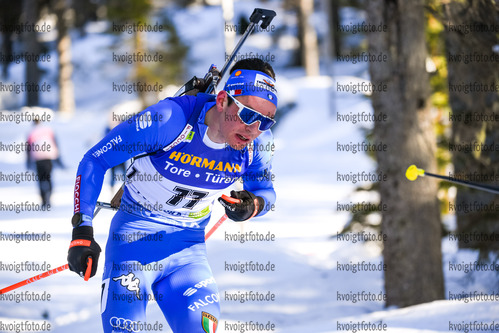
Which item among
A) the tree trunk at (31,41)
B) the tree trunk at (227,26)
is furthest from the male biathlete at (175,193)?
the tree trunk at (31,41)

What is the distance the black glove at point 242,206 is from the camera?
360 cm

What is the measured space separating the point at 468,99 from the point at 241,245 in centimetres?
416

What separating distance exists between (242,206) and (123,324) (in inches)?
39.3

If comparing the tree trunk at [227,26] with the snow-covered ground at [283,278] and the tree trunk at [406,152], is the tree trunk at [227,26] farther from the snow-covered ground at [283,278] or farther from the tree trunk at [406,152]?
the snow-covered ground at [283,278]

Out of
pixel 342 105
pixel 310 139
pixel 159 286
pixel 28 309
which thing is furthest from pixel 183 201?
pixel 342 105

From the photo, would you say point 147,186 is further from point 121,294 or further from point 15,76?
point 15,76

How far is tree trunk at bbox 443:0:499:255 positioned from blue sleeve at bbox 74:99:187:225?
4.36 metres

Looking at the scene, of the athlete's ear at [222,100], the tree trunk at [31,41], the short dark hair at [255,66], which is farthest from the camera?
the tree trunk at [31,41]

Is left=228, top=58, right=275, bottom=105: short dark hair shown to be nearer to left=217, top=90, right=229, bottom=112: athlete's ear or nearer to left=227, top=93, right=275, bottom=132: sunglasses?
left=217, top=90, right=229, bottom=112: athlete's ear

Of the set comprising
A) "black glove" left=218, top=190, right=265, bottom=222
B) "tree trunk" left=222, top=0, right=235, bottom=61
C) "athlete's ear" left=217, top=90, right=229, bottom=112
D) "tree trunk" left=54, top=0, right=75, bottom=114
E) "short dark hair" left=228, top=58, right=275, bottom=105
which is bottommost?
"black glove" left=218, top=190, right=265, bottom=222

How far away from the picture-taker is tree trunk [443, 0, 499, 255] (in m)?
Result: 6.50

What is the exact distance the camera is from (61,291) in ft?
25.5

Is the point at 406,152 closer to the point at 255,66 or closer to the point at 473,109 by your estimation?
the point at 473,109

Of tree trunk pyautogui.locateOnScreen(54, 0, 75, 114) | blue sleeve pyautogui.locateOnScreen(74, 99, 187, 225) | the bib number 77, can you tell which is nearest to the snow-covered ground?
the bib number 77
